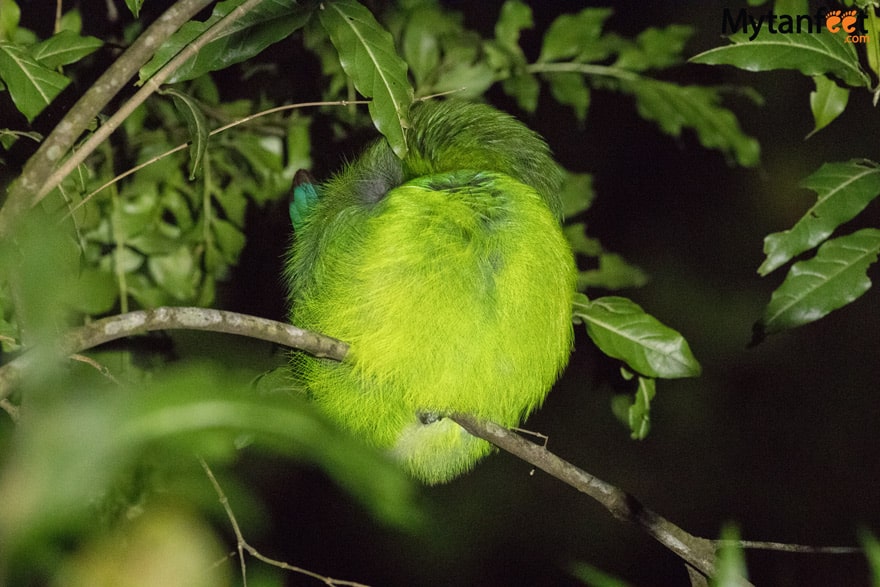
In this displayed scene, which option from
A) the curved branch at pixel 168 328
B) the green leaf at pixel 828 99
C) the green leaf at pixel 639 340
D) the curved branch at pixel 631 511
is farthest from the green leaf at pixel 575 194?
the curved branch at pixel 168 328

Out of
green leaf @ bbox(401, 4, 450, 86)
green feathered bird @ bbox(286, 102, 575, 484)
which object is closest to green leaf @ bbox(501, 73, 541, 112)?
green leaf @ bbox(401, 4, 450, 86)

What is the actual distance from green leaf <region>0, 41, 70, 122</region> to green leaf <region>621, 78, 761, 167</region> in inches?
53.9

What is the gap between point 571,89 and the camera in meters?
2.31

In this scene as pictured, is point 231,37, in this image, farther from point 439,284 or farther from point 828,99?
point 828,99

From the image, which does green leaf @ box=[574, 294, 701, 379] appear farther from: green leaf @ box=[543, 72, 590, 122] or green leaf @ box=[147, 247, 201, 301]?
green leaf @ box=[147, 247, 201, 301]

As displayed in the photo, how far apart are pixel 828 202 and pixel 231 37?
0.99 metres

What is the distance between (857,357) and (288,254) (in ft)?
11.8

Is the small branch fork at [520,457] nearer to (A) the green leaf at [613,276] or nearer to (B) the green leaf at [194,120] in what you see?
(B) the green leaf at [194,120]

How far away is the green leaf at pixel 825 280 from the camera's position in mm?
1509

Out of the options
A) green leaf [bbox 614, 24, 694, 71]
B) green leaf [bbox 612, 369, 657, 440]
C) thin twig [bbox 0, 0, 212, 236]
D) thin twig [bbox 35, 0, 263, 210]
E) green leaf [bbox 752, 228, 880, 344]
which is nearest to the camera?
thin twig [bbox 0, 0, 212, 236]

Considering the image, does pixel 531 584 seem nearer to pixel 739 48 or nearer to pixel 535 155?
pixel 535 155

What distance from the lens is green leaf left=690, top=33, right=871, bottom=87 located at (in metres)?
1.56

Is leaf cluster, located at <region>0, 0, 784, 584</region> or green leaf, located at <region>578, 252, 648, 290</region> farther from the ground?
leaf cluster, located at <region>0, 0, 784, 584</region>

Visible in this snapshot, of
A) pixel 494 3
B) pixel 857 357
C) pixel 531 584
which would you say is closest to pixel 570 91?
pixel 494 3
